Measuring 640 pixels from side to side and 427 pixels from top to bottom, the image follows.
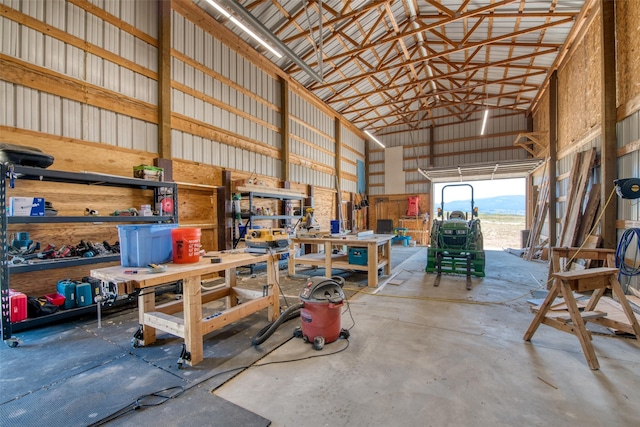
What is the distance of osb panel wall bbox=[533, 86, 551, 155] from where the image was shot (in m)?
8.85

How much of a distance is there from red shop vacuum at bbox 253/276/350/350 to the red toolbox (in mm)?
2619

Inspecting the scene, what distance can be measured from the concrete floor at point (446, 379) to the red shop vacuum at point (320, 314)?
107mm

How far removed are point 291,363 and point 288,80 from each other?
8322mm

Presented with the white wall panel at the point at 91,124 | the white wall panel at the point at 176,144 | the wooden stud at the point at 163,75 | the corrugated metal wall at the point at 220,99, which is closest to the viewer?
the white wall panel at the point at 91,124

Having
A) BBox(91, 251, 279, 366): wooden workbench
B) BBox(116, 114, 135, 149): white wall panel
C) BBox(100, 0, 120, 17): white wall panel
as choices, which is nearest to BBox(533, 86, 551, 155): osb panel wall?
BBox(91, 251, 279, 366): wooden workbench

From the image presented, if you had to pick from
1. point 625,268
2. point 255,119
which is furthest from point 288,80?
point 625,268

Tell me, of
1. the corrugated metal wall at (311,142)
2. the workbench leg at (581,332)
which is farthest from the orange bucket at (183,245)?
the corrugated metal wall at (311,142)

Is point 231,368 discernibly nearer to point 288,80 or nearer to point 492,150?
point 288,80

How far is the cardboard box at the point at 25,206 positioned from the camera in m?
3.07

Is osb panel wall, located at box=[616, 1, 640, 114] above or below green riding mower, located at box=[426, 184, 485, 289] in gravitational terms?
above

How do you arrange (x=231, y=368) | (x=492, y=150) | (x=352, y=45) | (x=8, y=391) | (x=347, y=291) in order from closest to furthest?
(x=8, y=391)
(x=231, y=368)
(x=347, y=291)
(x=352, y=45)
(x=492, y=150)

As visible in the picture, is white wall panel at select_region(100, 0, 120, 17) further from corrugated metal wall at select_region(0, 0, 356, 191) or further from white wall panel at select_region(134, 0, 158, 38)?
white wall panel at select_region(134, 0, 158, 38)

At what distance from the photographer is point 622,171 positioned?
4.19 m

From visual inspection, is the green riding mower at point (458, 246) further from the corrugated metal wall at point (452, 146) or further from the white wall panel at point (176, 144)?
the corrugated metal wall at point (452, 146)
